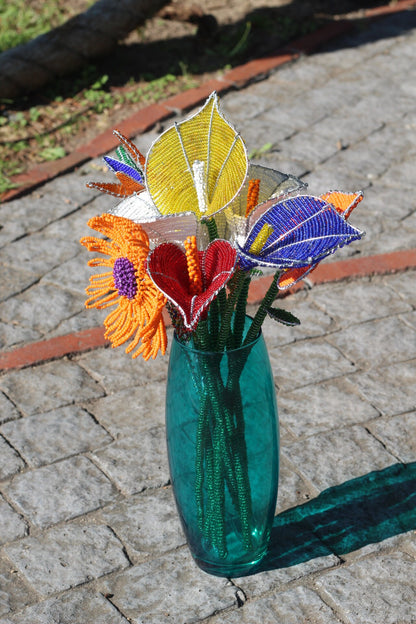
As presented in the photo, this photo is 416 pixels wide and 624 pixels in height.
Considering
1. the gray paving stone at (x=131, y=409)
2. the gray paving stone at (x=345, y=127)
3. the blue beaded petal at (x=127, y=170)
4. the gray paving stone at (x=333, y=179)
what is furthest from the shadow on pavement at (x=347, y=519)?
the gray paving stone at (x=345, y=127)

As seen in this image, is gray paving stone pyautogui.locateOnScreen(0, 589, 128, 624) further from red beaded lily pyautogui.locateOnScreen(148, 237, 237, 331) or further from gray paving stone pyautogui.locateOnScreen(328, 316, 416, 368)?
gray paving stone pyautogui.locateOnScreen(328, 316, 416, 368)

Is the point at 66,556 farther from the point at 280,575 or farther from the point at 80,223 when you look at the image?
the point at 80,223

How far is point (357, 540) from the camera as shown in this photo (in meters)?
2.92

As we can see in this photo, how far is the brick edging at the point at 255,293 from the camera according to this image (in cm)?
384

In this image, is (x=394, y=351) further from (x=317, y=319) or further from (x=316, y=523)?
(x=316, y=523)

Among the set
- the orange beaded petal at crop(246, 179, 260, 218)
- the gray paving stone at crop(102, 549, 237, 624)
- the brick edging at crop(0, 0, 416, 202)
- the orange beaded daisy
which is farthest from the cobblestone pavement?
the orange beaded petal at crop(246, 179, 260, 218)

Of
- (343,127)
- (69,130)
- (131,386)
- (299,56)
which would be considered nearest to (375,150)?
(343,127)

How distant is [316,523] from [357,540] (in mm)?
154

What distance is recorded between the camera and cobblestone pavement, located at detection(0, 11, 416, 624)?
8.93ft

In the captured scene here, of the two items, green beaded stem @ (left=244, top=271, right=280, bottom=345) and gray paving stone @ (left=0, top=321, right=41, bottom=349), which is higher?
green beaded stem @ (left=244, top=271, right=280, bottom=345)

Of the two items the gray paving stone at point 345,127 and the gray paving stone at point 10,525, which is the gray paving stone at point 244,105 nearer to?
the gray paving stone at point 345,127

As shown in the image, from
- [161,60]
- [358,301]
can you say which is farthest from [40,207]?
[161,60]

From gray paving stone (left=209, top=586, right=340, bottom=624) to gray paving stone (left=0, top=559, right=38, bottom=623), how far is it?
0.60 m

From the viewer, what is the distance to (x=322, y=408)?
3514mm
